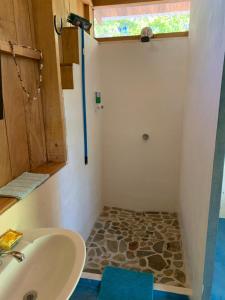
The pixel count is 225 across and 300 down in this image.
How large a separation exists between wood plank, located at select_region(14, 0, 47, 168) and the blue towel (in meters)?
1.02

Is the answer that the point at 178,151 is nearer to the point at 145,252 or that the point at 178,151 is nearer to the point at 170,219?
the point at 170,219

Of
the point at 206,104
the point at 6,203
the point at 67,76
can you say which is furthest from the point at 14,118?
the point at 206,104

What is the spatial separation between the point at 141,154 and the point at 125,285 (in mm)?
1411

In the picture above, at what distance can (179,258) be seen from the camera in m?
2.10

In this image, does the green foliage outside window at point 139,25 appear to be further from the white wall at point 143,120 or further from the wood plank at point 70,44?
the wood plank at point 70,44

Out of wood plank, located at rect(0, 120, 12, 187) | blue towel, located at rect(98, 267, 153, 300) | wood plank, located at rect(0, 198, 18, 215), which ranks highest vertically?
wood plank, located at rect(0, 120, 12, 187)

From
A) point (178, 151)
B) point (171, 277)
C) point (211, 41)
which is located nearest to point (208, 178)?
point (211, 41)

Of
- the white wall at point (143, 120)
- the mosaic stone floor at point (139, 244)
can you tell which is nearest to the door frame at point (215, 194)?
the mosaic stone floor at point (139, 244)

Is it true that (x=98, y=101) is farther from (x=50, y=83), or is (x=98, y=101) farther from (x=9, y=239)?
(x=9, y=239)

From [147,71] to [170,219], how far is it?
168 centimetres

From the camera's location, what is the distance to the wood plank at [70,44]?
1.75 meters

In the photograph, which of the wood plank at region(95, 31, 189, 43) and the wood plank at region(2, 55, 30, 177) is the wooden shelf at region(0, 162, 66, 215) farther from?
the wood plank at region(95, 31, 189, 43)

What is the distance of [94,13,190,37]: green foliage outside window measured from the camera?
2.39 metres

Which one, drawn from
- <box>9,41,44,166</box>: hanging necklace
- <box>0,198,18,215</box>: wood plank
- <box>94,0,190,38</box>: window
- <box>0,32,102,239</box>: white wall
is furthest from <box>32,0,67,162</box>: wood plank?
<box>94,0,190,38</box>: window
